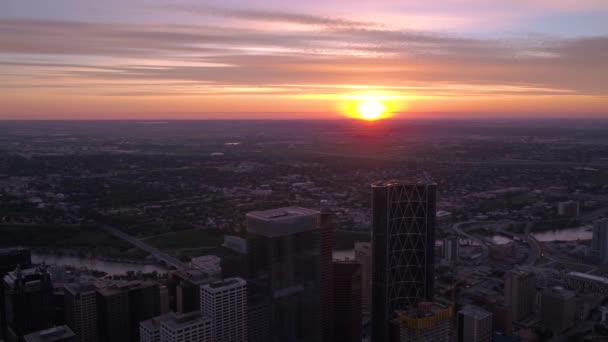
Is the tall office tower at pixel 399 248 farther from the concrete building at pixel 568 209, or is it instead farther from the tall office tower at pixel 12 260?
the concrete building at pixel 568 209

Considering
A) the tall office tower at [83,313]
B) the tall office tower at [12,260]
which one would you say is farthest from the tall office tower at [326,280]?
the tall office tower at [12,260]

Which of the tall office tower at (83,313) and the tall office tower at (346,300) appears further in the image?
the tall office tower at (83,313)

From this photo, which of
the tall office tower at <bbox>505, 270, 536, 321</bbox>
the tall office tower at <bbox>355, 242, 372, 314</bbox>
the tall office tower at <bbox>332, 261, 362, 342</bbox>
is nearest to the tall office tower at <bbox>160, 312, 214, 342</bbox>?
the tall office tower at <bbox>332, 261, 362, 342</bbox>

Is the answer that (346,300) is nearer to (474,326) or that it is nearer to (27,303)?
(474,326)

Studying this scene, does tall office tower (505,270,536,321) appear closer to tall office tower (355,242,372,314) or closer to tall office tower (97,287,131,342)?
tall office tower (355,242,372,314)

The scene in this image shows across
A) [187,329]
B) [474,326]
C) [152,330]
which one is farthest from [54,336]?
[474,326]

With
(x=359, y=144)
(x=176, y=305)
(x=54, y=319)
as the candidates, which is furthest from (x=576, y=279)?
(x=359, y=144)

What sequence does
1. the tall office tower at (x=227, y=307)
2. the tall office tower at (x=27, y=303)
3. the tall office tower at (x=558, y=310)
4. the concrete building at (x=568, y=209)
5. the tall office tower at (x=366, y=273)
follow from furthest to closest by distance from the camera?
the concrete building at (x=568, y=209) → the tall office tower at (x=558, y=310) → the tall office tower at (x=366, y=273) → the tall office tower at (x=27, y=303) → the tall office tower at (x=227, y=307)
